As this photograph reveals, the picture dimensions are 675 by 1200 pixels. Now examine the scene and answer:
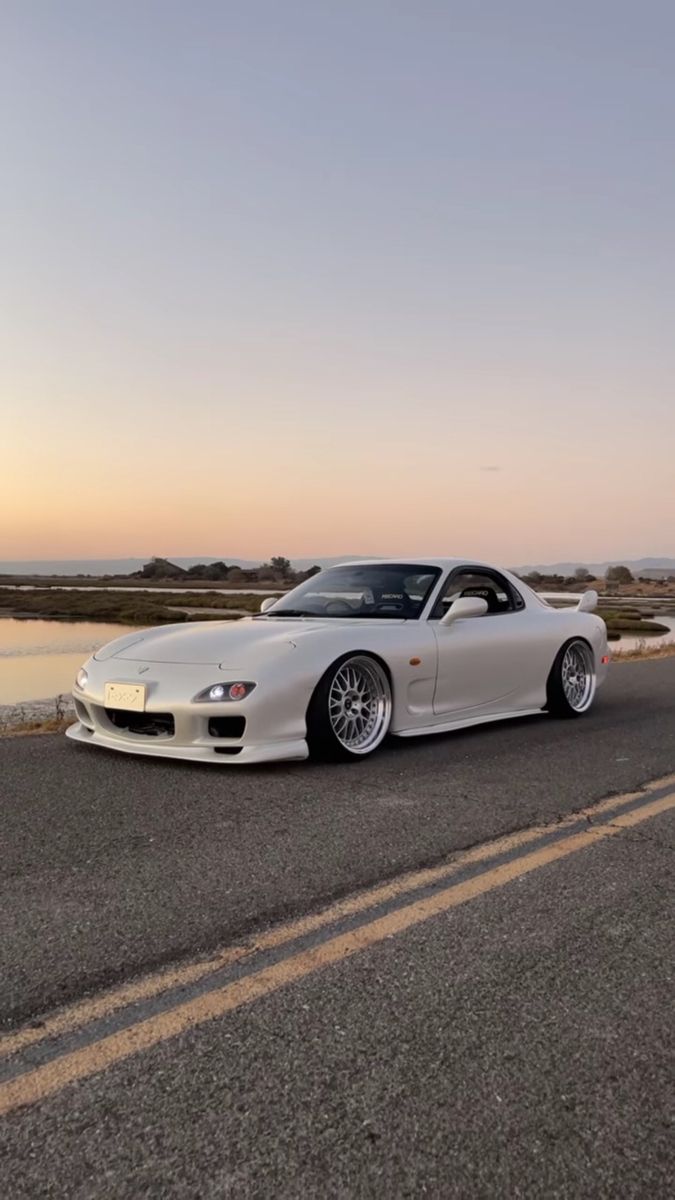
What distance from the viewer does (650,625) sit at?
128 ft

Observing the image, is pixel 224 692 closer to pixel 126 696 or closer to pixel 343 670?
pixel 126 696

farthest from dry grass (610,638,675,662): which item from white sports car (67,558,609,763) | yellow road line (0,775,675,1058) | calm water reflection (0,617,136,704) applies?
yellow road line (0,775,675,1058)

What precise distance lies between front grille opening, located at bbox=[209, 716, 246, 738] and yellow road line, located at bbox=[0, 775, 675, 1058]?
1804mm

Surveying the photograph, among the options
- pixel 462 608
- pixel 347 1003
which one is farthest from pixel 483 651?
pixel 347 1003

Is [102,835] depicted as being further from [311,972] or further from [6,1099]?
[6,1099]

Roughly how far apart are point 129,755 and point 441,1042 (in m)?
3.74

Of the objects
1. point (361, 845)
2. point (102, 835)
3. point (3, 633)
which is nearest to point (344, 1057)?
point (361, 845)

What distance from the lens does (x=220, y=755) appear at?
5.19 m

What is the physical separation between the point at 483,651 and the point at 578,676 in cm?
153

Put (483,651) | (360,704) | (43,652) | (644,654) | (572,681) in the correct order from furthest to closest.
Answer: (43,652) < (644,654) < (572,681) < (483,651) < (360,704)

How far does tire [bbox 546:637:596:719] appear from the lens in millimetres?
7512

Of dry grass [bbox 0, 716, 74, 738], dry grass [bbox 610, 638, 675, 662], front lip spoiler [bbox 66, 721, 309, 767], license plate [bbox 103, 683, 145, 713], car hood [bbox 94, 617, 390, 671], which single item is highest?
car hood [bbox 94, 617, 390, 671]

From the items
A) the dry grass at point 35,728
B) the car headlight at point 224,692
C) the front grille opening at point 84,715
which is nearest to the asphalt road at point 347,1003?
the car headlight at point 224,692

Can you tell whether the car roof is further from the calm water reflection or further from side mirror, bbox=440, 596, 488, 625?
the calm water reflection
